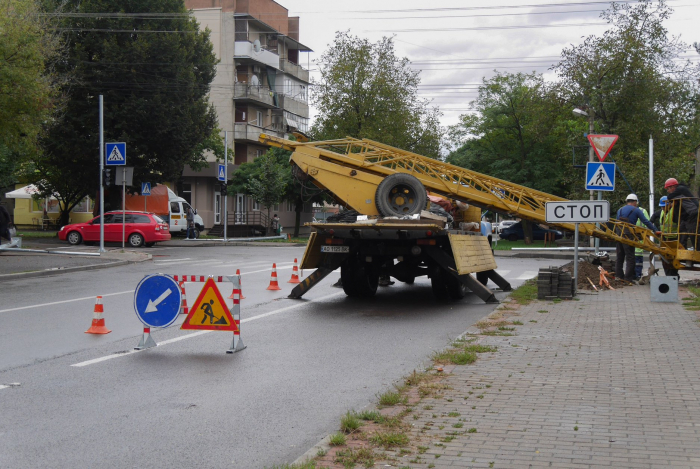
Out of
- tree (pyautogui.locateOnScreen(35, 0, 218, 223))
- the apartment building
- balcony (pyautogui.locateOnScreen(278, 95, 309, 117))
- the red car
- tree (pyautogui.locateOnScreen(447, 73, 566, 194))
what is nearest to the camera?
the red car

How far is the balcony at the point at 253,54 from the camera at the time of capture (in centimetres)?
5647

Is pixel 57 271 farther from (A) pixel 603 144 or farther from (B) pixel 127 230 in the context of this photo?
(A) pixel 603 144

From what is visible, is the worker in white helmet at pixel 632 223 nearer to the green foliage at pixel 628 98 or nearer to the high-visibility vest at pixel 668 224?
the high-visibility vest at pixel 668 224

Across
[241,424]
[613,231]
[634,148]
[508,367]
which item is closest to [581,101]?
[634,148]

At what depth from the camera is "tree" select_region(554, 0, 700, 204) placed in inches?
1358

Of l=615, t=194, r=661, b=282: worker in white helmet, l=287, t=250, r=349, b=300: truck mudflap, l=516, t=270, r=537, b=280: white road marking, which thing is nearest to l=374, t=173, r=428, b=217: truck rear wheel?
l=287, t=250, r=349, b=300: truck mudflap

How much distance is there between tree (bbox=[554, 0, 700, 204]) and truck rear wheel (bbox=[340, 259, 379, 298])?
23.0m

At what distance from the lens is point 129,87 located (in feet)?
119

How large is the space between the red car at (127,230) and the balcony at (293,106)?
3040 centimetres

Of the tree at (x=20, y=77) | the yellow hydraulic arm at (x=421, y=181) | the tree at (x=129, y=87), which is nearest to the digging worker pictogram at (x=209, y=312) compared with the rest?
the yellow hydraulic arm at (x=421, y=181)

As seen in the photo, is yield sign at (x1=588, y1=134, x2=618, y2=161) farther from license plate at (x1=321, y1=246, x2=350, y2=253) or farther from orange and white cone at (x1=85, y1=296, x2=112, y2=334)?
orange and white cone at (x1=85, y1=296, x2=112, y2=334)

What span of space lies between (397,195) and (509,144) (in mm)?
40729

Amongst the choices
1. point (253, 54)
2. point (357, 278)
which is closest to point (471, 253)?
point (357, 278)

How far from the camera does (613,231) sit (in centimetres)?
1664
